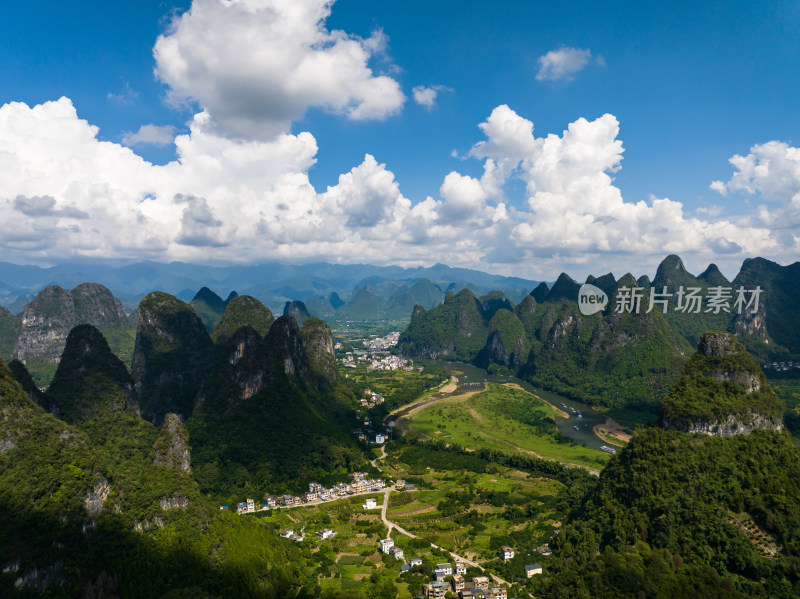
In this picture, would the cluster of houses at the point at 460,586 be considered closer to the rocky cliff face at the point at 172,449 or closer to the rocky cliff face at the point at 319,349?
the rocky cliff face at the point at 172,449

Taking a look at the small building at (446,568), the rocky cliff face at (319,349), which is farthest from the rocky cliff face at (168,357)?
the small building at (446,568)

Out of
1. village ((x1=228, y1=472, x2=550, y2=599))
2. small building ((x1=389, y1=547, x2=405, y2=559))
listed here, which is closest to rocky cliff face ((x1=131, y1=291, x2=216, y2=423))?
village ((x1=228, y1=472, x2=550, y2=599))

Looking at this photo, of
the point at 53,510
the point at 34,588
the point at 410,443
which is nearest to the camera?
the point at 34,588

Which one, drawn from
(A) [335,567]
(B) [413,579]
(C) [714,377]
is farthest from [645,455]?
(A) [335,567]

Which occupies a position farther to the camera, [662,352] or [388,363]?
[388,363]

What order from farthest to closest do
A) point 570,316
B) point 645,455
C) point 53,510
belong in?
point 570,316 → point 645,455 → point 53,510

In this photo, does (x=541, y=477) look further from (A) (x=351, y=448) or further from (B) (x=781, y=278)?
(B) (x=781, y=278)

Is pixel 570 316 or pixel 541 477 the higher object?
pixel 570 316

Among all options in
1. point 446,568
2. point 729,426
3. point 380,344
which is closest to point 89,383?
point 446,568
